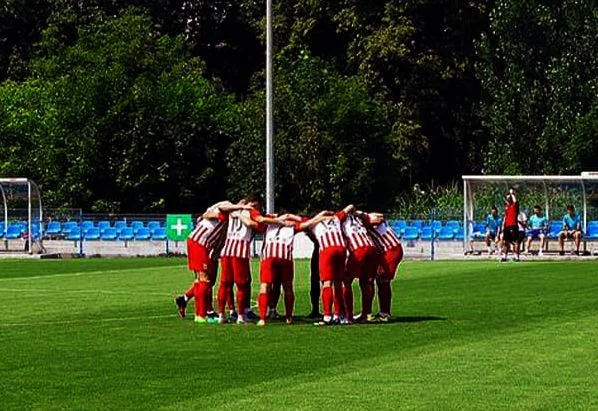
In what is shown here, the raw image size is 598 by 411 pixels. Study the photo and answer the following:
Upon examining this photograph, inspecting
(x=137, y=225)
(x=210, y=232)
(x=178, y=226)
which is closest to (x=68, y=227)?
(x=137, y=225)

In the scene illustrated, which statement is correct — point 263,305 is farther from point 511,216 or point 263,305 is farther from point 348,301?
point 511,216

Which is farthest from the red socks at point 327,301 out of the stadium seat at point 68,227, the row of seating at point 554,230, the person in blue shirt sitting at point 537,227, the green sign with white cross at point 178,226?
the stadium seat at point 68,227

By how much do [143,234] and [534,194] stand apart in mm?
14217

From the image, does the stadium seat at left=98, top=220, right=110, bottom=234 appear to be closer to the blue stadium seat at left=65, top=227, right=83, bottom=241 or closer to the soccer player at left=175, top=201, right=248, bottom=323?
the blue stadium seat at left=65, top=227, right=83, bottom=241

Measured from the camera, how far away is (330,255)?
23.3m

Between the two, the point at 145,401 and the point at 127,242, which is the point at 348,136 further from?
the point at 145,401

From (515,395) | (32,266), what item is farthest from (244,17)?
(515,395)

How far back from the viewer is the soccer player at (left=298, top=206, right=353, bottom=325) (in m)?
23.2

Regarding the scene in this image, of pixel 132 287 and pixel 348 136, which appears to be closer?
pixel 132 287

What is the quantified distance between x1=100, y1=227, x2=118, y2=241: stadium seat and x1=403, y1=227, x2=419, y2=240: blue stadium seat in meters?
10.6

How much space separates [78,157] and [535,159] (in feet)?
67.7

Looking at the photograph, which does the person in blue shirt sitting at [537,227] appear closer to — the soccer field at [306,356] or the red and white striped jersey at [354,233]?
the soccer field at [306,356]

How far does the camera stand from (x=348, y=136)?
2630 inches

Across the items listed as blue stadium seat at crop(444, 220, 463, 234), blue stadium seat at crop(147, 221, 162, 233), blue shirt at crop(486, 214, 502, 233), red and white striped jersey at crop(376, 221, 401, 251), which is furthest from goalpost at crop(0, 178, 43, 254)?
red and white striped jersey at crop(376, 221, 401, 251)
